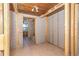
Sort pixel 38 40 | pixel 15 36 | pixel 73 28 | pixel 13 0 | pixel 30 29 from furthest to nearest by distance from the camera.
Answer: pixel 30 29 < pixel 38 40 < pixel 15 36 < pixel 73 28 < pixel 13 0

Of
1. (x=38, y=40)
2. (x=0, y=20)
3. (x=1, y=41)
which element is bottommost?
(x=38, y=40)

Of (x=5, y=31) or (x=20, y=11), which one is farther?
(x=20, y=11)

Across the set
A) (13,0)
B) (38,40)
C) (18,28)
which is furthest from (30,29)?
(13,0)

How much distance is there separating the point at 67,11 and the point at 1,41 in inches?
90.6

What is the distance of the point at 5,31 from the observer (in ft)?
12.2

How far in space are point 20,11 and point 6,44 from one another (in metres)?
3.26

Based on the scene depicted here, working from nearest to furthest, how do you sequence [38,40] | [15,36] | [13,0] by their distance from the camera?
[13,0]
[15,36]
[38,40]

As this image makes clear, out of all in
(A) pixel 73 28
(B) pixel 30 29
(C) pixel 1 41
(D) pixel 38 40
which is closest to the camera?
(C) pixel 1 41

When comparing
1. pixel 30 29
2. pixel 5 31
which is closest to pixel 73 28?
pixel 5 31

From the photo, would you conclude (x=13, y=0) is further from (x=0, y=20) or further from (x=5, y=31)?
(x=0, y=20)

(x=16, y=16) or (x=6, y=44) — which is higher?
(x=16, y=16)

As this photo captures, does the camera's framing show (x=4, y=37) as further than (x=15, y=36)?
No

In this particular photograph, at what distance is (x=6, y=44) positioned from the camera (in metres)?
3.73

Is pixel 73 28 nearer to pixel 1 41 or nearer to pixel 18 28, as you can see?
pixel 1 41
